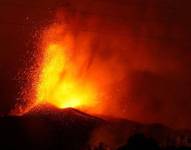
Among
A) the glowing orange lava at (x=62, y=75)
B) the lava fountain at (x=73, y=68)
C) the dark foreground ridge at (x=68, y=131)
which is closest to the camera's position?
the dark foreground ridge at (x=68, y=131)

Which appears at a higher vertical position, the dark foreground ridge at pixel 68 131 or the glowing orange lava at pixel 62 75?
the glowing orange lava at pixel 62 75

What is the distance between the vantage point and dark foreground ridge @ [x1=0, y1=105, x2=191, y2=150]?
703 inches

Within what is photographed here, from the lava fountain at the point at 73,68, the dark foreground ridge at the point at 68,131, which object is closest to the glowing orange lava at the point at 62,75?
the lava fountain at the point at 73,68

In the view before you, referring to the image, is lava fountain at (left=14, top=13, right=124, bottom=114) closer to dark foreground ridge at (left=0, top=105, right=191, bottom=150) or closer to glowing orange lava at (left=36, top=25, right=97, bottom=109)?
glowing orange lava at (left=36, top=25, right=97, bottom=109)

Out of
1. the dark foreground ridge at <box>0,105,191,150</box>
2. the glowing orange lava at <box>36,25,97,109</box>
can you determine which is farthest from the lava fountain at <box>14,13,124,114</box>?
the dark foreground ridge at <box>0,105,191,150</box>

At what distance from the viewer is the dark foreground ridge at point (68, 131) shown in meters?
17.8

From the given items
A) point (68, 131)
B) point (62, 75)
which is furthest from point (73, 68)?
point (68, 131)

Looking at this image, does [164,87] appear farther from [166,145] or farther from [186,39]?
[166,145]

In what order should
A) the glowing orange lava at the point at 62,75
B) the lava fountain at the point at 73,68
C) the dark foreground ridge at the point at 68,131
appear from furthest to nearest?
the lava fountain at the point at 73,68 → the glowing orange lava at the point at 62,75 → the dark foreground ridge at the point at 68,131

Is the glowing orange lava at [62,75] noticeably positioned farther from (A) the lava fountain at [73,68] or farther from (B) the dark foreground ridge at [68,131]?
(B) the dark foreground ridge at [68,131]

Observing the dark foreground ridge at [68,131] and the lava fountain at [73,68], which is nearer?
the dark foreground ridge at [68,131]

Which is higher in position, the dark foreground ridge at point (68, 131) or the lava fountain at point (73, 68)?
the lava fountain at point (73, 68)

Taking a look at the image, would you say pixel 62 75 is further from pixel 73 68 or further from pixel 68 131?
pixel 68 131

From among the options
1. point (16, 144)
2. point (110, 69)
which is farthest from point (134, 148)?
point (110, 69)
